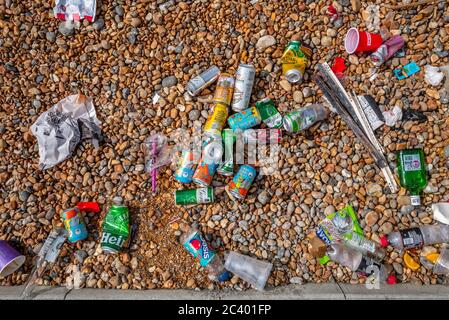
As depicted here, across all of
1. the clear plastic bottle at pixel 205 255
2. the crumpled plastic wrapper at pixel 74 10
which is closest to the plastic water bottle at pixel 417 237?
the clear plastic bottle at pixel 205 255

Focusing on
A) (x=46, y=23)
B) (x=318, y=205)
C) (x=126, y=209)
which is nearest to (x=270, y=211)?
(x=318, y=205)

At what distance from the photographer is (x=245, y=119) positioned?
339cm

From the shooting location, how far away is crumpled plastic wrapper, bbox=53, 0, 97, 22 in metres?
3.78

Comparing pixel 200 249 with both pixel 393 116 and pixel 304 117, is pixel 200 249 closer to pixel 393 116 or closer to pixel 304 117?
pixel 304 117

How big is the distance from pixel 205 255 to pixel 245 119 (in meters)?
1.22

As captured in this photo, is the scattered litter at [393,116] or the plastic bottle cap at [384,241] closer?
the plastic bottle cap at [384,241]

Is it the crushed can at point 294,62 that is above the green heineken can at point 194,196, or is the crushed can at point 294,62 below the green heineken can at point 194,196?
above

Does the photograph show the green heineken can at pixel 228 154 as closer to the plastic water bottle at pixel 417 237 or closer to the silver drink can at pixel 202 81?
the silver drink can at pixel 202 81

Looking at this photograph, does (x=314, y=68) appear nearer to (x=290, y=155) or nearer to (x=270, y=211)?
(x=290, y=155)

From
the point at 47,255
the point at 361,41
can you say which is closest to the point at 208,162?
the point at 47,255

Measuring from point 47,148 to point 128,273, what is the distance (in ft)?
4.45

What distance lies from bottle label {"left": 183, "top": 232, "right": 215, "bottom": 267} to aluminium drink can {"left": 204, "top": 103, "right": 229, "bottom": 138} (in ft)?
2.92

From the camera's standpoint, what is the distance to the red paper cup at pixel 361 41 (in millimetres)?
3455

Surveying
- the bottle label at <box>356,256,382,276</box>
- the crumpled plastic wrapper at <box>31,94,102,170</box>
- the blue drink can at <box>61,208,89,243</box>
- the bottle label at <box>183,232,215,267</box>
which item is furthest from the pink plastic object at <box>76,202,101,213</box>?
the bottle label at <box>356,256,382,276</box>
